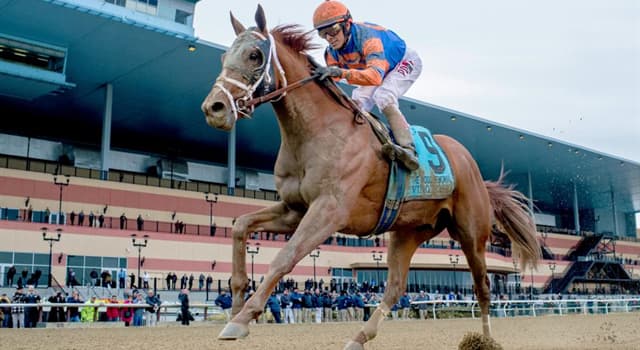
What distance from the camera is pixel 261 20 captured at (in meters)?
5.37

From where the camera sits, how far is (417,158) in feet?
20.3

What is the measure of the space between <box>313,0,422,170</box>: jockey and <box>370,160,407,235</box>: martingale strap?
101mm

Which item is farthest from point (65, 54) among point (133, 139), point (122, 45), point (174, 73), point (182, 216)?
point (133, 139)

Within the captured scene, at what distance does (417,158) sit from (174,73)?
103ft

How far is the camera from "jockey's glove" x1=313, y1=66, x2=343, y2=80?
18.6 ft

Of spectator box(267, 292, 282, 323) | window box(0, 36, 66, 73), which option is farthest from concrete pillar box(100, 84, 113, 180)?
spectator box(267, 292, 282, 323)

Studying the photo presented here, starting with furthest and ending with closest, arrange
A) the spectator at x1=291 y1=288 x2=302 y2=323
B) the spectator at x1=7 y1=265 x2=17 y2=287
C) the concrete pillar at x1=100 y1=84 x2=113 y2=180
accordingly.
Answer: the concrete pillar at x1=100 y1=84 x2=113 y2=180 → the spectator at x1=7 y1=265 x2=17 y2=287 → the spectator at x1=291 y1=288 x2=302 y2=323

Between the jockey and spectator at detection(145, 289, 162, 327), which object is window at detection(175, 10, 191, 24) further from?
the jockey

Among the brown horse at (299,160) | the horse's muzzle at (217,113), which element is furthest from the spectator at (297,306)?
the horse's muzzle at (217,113)

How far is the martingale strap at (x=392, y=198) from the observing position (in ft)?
19.2

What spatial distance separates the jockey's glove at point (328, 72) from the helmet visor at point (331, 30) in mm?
416

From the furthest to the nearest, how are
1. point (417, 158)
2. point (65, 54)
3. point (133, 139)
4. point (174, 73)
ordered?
point (133, 139) → point (174, 73) → point (65, 54) → point (417, 158)

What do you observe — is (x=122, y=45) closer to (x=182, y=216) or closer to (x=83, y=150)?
(x=182, y=216)

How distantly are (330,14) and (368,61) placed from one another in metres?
0.54
